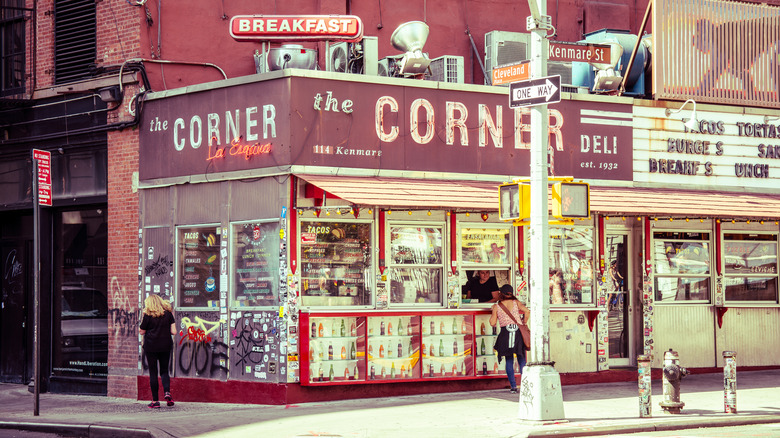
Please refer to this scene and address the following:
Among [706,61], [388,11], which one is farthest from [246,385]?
[706,61]

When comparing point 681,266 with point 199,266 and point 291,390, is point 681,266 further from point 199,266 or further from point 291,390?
point 199,266

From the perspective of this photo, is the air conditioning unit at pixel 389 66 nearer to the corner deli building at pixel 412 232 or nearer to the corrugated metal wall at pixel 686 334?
the corner deli building at pixel 412 232

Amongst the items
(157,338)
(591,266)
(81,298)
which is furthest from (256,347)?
(591,266)

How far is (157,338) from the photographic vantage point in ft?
50.1

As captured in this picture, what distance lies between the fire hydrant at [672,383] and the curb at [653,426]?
46 centimetres

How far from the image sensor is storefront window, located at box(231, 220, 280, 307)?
15.2 m

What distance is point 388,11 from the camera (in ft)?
61.8

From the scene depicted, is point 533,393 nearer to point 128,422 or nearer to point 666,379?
point 666,379

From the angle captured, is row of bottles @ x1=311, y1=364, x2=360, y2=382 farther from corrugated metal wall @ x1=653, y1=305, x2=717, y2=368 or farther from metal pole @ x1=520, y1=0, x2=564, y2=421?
corrugated metal wall @ x1=653, y1=305, x2=717, y2=368

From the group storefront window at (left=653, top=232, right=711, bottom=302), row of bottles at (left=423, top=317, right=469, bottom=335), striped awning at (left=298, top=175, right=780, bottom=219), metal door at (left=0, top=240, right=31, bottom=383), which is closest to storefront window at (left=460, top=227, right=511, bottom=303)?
row of bottles at (left=423, top=317, right=469, bottom=335)

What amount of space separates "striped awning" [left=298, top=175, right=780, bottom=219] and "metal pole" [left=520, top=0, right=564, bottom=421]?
255cm

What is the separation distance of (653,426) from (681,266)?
6894mm

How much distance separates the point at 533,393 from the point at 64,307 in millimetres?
9672

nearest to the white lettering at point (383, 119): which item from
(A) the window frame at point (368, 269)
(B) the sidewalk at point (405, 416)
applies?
(A) the window frame at point (368, 269)
